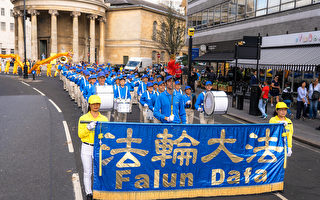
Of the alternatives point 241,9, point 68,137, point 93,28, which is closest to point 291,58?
point 241,9

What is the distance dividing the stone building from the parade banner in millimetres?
56575

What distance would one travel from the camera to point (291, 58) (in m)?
17.8

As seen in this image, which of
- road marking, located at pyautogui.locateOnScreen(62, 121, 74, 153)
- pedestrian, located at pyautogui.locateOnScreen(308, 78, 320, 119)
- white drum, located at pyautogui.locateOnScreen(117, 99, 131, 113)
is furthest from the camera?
pedestrian, located at pyautogui.locateOnScreen(308, 78, 320, 119)

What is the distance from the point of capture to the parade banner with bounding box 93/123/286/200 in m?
5.32

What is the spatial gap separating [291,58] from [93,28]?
51.4m

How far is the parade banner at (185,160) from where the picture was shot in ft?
17.5

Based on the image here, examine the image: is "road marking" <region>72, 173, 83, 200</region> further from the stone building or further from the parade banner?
the stone building

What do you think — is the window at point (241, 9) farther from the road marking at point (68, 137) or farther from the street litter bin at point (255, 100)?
the road marking at point (68, 137)

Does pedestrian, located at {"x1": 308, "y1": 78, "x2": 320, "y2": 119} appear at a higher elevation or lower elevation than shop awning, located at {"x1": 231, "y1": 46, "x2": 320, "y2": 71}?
lower

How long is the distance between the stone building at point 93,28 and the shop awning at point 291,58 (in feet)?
150

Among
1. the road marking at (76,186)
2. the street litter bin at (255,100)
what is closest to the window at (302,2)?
the street litter bin at (255,100)

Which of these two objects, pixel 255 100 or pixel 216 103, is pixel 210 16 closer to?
pixel 255 100

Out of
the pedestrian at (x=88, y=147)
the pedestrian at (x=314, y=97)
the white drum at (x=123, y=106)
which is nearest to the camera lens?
the pedestrian at (x=88, y=147)

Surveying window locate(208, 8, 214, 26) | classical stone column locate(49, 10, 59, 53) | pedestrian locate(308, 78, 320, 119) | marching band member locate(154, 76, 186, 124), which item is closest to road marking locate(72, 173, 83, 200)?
marching band member locate(154, 76, 186, 124)
